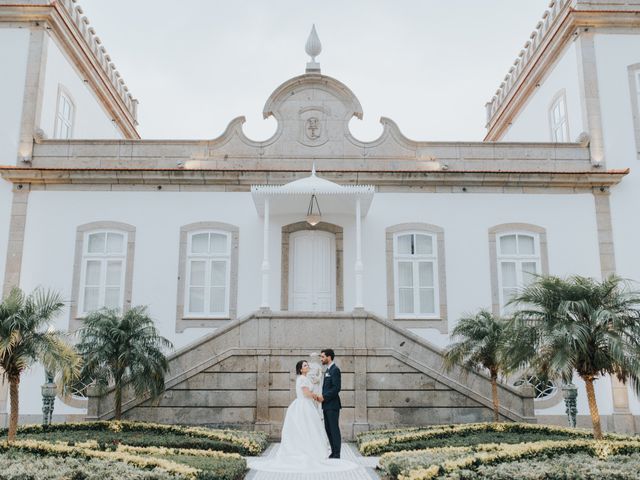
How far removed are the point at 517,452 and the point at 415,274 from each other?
838cm

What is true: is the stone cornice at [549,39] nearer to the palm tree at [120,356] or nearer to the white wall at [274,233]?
the white wall at [274,233]

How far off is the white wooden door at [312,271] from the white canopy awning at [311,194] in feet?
2.39

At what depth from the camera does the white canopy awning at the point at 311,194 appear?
15430 millimetres

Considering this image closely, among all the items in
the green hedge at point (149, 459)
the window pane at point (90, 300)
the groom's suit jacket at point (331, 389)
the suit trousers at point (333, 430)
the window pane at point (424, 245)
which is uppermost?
the window pane at point (424, 245)

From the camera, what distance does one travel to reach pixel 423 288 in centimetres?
1689

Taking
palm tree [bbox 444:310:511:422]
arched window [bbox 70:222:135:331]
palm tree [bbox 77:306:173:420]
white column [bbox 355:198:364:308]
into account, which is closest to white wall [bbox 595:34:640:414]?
palm tree [bbox 444:310:511:422]

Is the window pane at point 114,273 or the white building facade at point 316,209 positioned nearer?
the white building facade at point 316,209

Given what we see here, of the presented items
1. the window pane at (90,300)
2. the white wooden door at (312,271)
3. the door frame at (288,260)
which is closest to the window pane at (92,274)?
the window pane at (90,300)

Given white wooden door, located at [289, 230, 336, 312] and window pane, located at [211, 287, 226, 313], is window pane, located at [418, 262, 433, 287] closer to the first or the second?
white wooden door, located at [289, 230, 336, 312]

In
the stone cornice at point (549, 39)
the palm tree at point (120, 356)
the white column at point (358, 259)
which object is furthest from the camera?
the stone cornice at point (549, 39)

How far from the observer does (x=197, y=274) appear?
665 inches

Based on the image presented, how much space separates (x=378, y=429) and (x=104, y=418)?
16.7ft

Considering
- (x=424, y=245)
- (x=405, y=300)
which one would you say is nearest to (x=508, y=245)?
(x=424, y=245)

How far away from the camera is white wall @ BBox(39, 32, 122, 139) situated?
1827 centimetres
